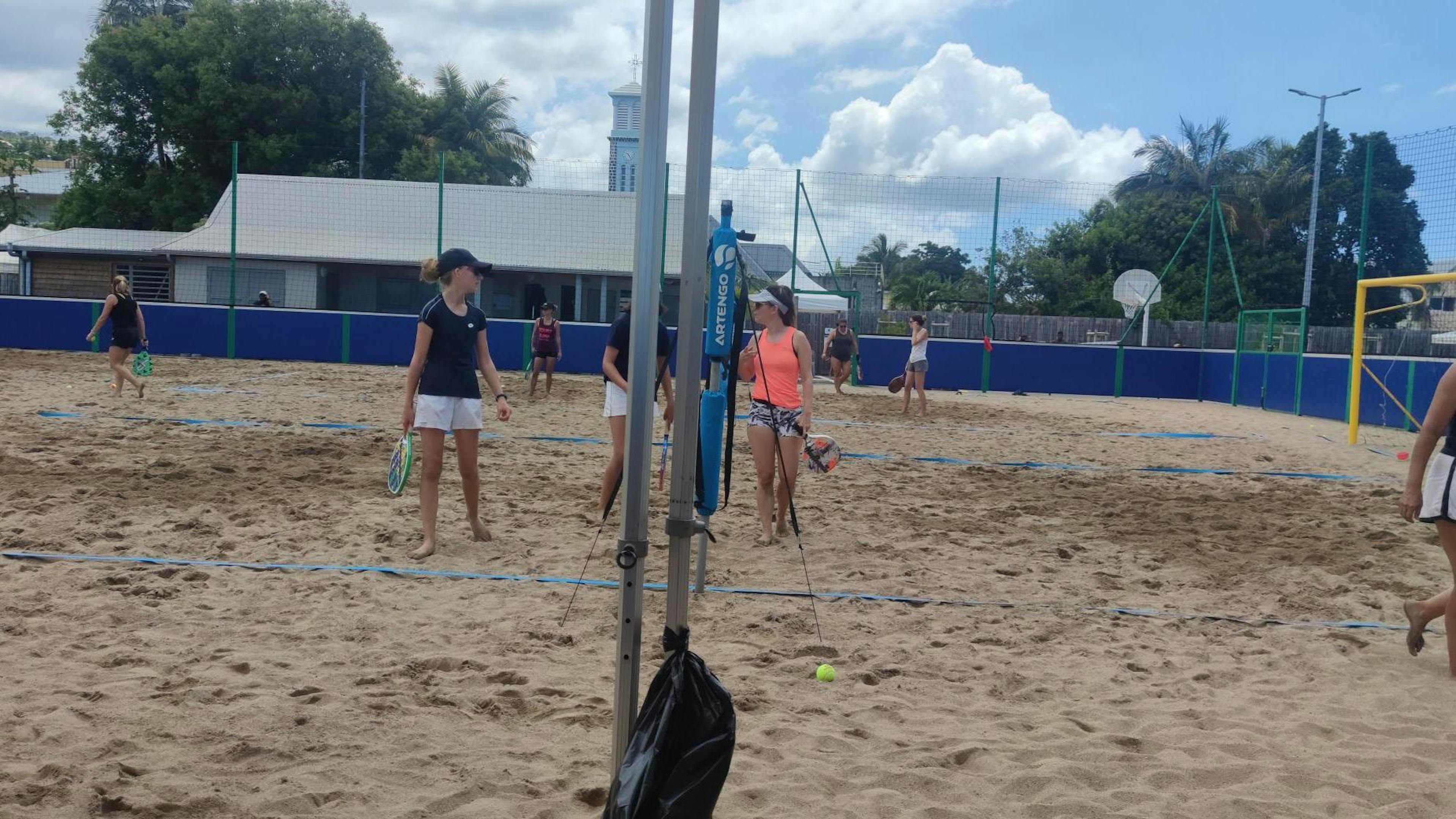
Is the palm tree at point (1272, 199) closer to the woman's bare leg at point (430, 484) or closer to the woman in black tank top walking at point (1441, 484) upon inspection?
the woman in black tank top walking at point (1441, 484)

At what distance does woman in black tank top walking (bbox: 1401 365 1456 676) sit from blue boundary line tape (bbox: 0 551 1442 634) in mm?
730

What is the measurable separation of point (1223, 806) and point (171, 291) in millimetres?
29163

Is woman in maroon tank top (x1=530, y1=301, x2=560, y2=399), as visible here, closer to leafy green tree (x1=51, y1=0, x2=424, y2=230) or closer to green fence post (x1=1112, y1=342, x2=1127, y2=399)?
green fence post (x1=1112, y1=342, x2=1127, y2=399)

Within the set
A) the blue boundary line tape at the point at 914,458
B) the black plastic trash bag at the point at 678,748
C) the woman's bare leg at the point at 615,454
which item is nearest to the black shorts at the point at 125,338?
the blue boundary line tape at the point at 914,458

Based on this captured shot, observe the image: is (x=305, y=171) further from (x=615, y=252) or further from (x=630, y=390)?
(x=630, y=390)

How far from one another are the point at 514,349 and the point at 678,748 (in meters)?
19.3

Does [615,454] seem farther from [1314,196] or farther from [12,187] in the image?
[12,187]

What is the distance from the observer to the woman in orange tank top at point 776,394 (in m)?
6.40

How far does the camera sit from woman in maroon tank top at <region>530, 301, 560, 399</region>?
1526 cm

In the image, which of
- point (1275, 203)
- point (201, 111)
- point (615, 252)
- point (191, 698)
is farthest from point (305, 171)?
point (191, 698)

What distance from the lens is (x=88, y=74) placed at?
35594mm

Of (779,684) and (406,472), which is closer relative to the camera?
(779,684)

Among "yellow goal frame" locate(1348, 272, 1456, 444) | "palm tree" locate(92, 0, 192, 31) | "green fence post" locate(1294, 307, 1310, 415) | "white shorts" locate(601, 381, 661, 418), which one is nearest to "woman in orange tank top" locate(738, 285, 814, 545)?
"white shorts" locate(601, 381, 661, 418)

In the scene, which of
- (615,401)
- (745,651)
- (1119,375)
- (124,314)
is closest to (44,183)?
(124,314)
